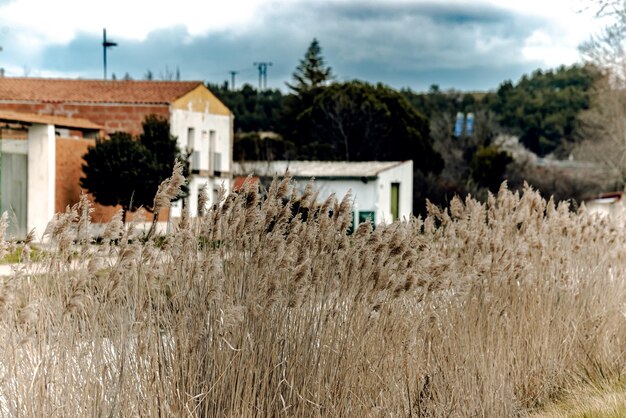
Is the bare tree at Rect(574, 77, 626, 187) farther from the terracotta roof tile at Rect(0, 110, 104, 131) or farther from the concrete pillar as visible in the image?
the concrete pillar

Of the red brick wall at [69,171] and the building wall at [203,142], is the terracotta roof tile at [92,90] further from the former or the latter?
the red brick wall at [69,171]

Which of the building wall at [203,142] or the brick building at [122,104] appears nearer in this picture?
the brick building at [122,104]

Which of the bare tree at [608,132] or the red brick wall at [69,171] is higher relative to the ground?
the bare tree at [608,132]

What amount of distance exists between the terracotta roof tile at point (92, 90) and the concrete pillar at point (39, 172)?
8327 millimetres

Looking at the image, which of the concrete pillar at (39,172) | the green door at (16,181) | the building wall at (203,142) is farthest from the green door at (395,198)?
the green door at (16,181)

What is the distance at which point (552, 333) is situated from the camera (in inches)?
281

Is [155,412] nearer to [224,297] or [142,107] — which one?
[224,297]

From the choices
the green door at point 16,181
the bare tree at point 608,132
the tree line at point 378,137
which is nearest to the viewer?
the green door at point 16,181

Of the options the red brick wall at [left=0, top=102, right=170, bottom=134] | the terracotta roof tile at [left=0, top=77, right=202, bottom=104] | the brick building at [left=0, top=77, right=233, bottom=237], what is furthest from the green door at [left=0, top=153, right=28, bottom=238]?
the terracotta roof tile at [left=0, top=77, right=202, bottom=104]

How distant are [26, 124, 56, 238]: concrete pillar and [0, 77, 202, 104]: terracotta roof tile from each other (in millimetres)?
8327

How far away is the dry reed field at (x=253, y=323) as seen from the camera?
4160 millimetres

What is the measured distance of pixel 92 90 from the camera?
36562 millimetres

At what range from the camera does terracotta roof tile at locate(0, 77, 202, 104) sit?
35.9 m

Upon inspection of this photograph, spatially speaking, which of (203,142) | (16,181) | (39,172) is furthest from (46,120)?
(203,142)
